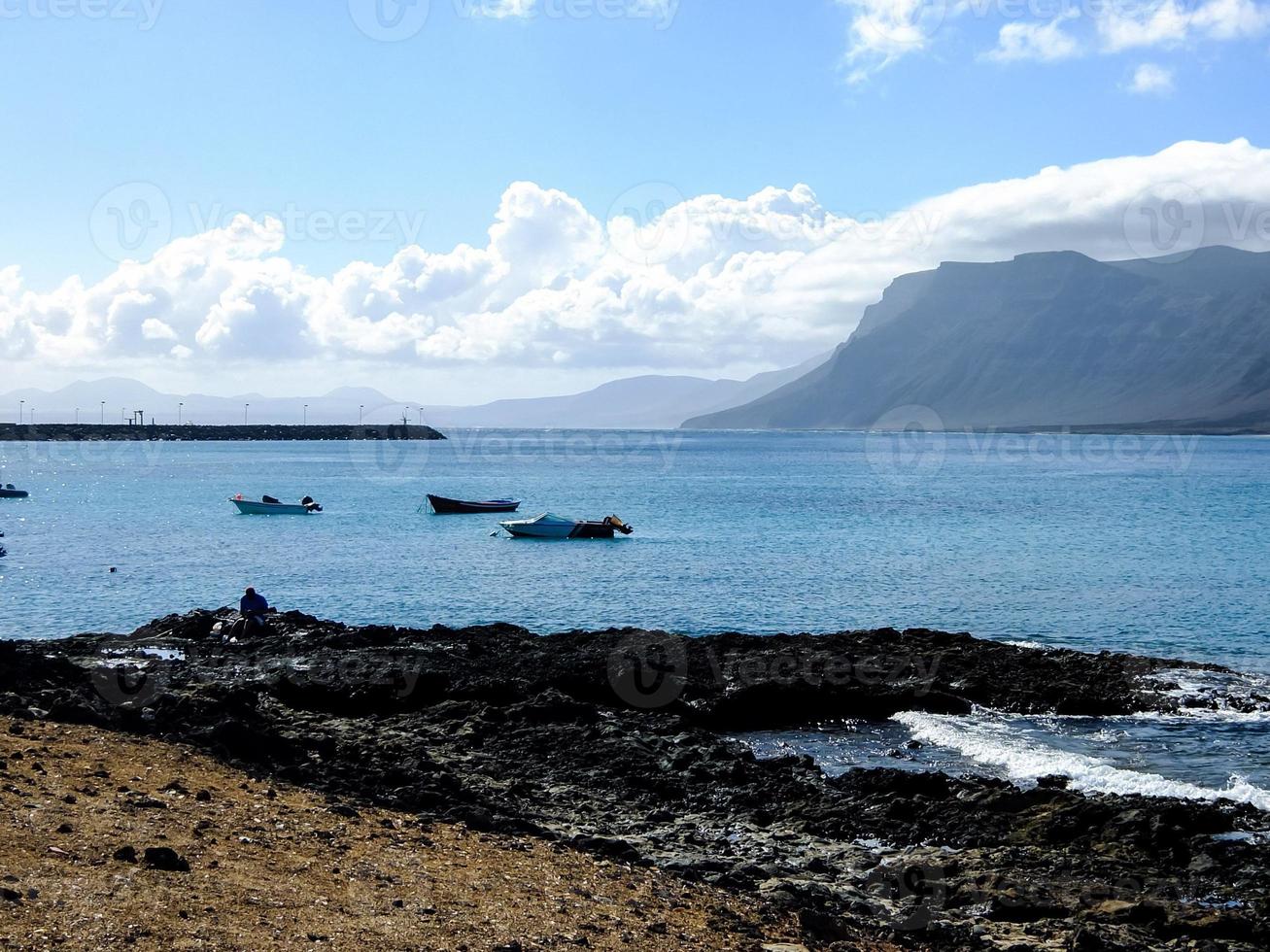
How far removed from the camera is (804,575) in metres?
49.5

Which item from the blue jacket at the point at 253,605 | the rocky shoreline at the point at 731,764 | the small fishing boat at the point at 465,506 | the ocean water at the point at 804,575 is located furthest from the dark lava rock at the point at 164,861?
the small fishing boat at the point at 465,506

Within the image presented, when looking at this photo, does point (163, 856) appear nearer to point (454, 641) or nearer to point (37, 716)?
point (37, 716)

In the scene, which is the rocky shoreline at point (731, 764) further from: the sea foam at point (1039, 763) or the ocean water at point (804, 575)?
the ocean water at point (804, 575)

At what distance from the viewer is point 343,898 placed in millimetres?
11141

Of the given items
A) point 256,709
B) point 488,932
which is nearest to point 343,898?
point 488,932

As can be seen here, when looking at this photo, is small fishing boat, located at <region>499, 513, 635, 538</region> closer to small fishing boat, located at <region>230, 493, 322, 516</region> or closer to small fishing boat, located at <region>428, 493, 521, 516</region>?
small fishing boat, located at <region>428, 493, 521, 516</region>

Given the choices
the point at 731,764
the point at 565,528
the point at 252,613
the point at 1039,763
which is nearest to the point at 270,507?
the point at 565,528

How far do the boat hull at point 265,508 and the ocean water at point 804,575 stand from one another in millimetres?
3438

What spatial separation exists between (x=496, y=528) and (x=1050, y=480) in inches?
3365

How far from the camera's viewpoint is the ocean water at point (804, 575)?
74.5ft

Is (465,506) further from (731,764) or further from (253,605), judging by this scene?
(731,764)

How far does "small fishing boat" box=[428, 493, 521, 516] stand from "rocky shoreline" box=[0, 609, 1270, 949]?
54786 millimetres

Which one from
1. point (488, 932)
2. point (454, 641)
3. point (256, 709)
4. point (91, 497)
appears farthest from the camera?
point (91, 497)

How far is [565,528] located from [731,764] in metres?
48.8
